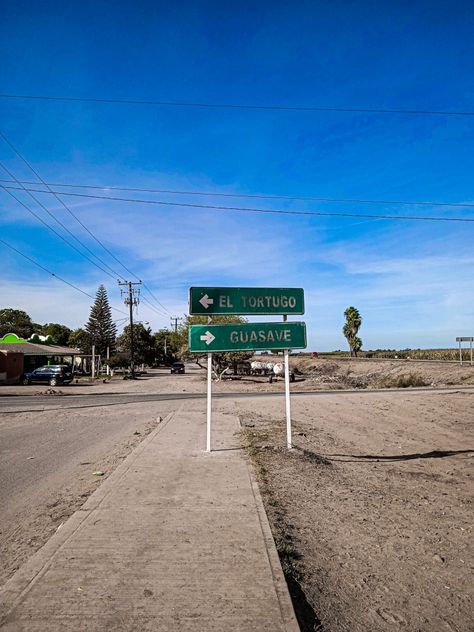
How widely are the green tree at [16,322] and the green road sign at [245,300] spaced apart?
334 ft

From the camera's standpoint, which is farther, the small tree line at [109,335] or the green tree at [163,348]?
the green tree at [163,348]

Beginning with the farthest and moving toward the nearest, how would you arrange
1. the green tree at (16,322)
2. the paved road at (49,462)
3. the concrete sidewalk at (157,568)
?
the green tree at (16,322) → the paved road at (49,462) → the concrete sidewalk at (157,568)

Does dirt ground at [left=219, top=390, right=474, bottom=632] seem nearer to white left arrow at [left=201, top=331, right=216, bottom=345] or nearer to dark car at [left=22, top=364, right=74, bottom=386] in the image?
white left arrow at [left=201, top=331, right=216, bottom=345]

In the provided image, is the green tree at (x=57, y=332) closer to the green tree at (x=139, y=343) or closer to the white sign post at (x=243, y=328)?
the green tree at (x=139, y=343)

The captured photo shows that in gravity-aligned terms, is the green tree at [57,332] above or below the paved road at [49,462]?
above

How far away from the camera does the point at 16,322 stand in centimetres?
10931

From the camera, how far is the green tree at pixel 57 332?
104 m

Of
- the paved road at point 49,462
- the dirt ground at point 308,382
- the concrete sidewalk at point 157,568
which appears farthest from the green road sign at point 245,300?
the dirt ground at point 308,382

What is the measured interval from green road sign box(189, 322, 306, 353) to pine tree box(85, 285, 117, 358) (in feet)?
234

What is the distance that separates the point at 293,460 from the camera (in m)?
8.11

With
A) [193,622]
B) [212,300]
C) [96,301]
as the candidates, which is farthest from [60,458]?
[96,301]

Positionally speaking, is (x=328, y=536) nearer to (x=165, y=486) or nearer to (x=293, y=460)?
(x=165, y=486)

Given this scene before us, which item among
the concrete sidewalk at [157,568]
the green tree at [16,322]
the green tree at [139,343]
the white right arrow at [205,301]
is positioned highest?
the green tree at [16,322]

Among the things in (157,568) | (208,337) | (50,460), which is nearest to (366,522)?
(157,568)
